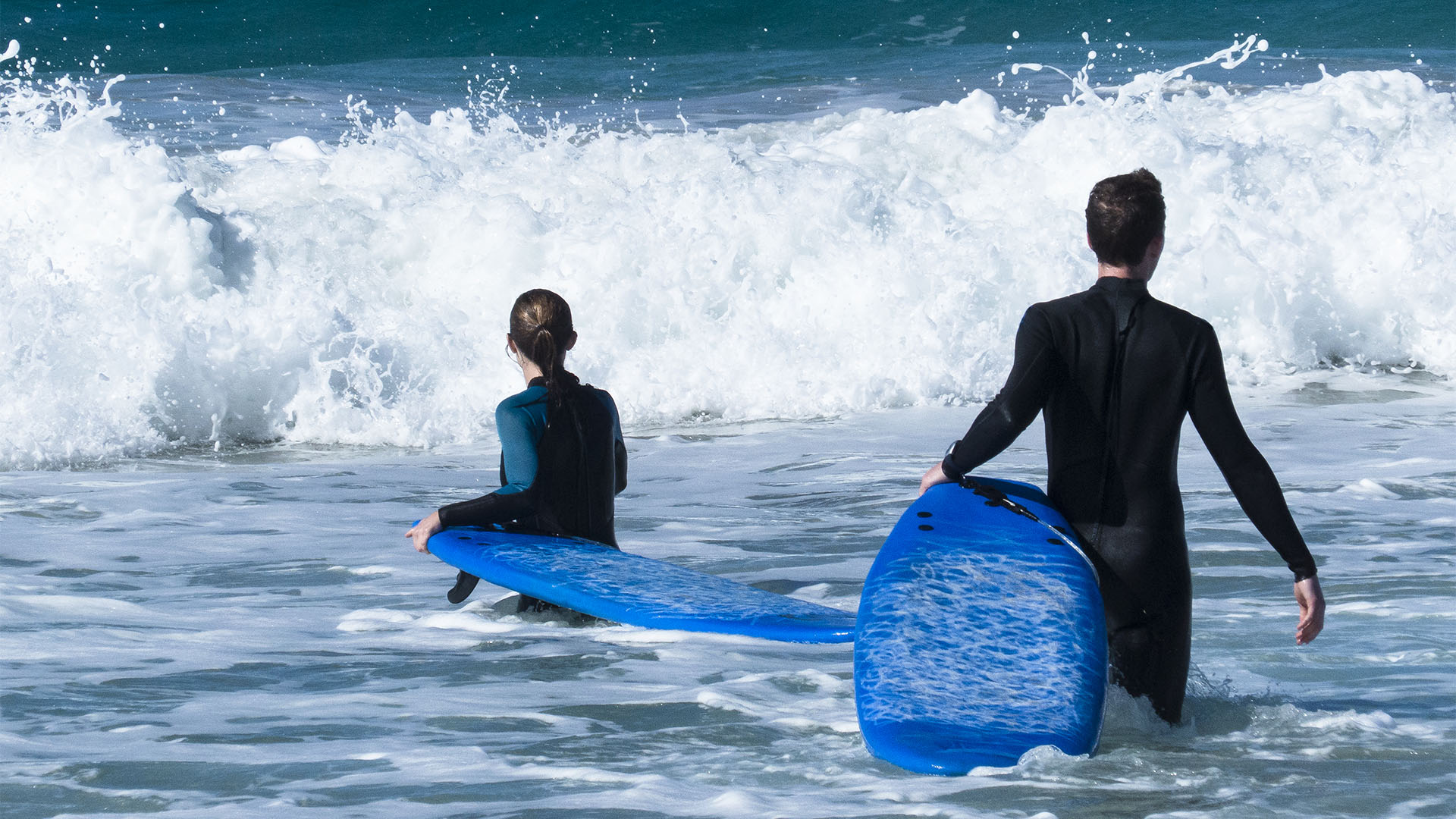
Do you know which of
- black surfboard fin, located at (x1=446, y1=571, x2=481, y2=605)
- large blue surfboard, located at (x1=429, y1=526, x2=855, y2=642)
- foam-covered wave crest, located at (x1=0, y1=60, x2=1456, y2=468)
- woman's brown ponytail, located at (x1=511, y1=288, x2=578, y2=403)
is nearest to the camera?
large blue surfboard, located at (x1=429, y1=526, x2=855, y2=642)

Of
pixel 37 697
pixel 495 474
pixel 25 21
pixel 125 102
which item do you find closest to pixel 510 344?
pixel 37 697

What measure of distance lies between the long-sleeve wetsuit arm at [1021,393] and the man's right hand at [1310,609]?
63 centimetres

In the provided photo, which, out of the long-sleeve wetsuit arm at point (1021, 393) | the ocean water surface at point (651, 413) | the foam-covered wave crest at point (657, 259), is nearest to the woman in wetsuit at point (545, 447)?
the ocean water surface at point (651, 413)

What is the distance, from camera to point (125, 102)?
16.0 m

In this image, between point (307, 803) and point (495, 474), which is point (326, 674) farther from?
point (495, 474)

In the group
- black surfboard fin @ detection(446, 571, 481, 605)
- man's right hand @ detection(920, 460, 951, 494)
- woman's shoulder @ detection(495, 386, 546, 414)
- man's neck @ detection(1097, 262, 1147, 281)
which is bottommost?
black surfboard fin @ detection(446, 571, 481, 605)

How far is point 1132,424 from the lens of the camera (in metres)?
3.13

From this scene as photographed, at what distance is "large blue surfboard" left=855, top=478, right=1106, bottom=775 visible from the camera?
3146mm

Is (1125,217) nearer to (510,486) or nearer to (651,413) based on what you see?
(510,486)

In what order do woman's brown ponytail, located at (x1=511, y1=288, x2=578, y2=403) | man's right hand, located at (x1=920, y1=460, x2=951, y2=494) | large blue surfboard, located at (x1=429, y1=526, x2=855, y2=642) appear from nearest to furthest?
1. man's right hand, located at (x1=920, y1=460, x2=951, y2=494)
2. large blue surfboard, located at (x1=429, y1=526, x2=855, y2=642)
3. woman's brown ponytail, located at (x1=511, y1=288, x2=578, y2=403)

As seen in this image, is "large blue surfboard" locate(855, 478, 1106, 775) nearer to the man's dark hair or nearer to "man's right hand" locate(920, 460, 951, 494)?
"man's right hand" locate(920, 460, 951, 494)

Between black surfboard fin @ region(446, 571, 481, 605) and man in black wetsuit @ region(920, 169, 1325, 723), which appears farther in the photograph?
black surfboard fin @ region(446, 571, 481, 605)

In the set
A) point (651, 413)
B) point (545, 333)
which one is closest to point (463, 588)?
point (545, 333)

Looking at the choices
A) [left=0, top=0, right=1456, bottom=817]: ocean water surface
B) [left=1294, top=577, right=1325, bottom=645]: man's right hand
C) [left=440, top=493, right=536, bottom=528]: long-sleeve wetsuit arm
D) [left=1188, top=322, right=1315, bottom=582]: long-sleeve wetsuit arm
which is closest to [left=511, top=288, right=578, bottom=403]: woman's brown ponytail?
→ [left=440, top=493, right=536, bottom=528]: long-sleeve wetsuit arm
